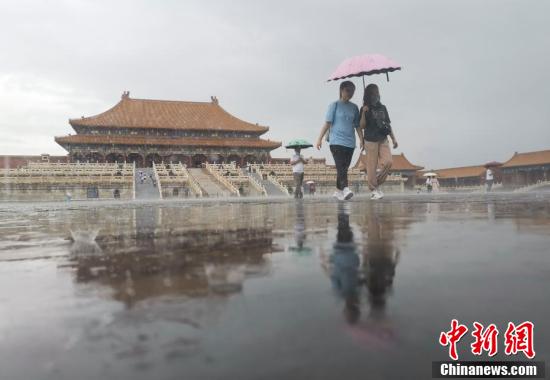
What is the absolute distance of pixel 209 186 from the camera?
982 inches

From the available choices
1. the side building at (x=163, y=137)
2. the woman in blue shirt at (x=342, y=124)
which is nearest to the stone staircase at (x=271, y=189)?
the side building at (x=163, y=137)

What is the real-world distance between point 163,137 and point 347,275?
127 feet

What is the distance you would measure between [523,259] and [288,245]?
1088mm

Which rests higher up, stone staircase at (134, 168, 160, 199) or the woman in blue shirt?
the woman in blue shirt

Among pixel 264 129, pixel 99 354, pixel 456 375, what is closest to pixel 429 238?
pixel 456 375

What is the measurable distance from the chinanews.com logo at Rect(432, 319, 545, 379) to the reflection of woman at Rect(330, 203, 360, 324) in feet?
0.70

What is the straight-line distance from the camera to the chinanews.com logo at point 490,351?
75 cm

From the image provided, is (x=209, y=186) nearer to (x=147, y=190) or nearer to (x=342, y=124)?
(x=147, y=190)

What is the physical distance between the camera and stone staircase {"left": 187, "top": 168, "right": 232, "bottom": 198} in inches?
922

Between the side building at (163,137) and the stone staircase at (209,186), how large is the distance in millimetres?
8393

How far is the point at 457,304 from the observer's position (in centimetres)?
101

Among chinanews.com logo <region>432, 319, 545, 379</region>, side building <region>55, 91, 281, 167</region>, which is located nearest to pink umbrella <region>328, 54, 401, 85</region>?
chinanews.com logo <region>432, 319, 545, 379</region>

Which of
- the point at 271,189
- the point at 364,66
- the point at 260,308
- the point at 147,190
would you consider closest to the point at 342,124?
the point at 364,66

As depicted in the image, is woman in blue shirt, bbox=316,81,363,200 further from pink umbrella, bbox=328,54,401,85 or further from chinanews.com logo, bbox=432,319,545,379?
chinanews.com logo, bbox=432,319,545,379
